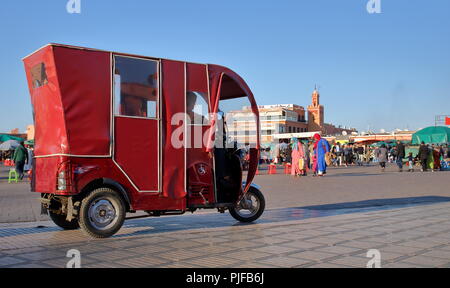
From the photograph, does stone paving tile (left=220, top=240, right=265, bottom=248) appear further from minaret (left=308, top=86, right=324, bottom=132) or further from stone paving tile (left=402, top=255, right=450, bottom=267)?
minaret (left=308, top=86, right=324, bottom=132)

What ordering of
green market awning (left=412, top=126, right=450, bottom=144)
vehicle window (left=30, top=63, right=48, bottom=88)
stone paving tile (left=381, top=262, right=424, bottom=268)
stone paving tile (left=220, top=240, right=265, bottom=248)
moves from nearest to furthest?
1. stone paving tile (left=381, top=262, right=424, bottom=268)
2. stone paving tile (left=220, top=240, right=265, bottom=248)
3. vehicle window (left=30, top=63, right=48, bottom=88)
4. green market awning (left=412, top=126, right=450, bottom=144)

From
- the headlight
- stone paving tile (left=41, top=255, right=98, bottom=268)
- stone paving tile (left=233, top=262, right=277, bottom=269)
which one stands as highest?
the headlight

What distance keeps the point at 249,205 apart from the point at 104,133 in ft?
10.7

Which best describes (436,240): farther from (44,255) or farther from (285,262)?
(44,255)

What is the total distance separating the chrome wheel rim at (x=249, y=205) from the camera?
9438mm

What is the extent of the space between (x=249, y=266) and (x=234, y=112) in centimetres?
453

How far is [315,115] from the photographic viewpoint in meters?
151

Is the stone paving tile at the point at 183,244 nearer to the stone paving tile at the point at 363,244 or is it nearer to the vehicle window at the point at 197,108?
the stone paving tile at the point at 363,244

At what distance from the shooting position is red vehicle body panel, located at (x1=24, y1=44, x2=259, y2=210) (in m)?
7.27

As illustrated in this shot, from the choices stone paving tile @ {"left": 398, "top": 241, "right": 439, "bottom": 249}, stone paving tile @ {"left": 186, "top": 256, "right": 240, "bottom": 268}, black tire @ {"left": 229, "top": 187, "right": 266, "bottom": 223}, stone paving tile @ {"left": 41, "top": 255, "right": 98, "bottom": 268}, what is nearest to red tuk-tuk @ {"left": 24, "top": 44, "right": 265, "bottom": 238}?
black tire @ {"left": 229, "top": 187, "right": 266, "bottom": 223}

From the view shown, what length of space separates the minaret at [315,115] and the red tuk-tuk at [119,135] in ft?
445

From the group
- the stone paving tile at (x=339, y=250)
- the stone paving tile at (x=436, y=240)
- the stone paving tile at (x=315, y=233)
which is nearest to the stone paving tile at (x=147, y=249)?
the stone paving tile at (x=339, y=250)

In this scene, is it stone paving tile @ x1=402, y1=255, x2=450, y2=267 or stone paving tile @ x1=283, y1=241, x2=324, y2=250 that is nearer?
stone paving tile @ x1=402, y1=255, x2=450, y2=267
